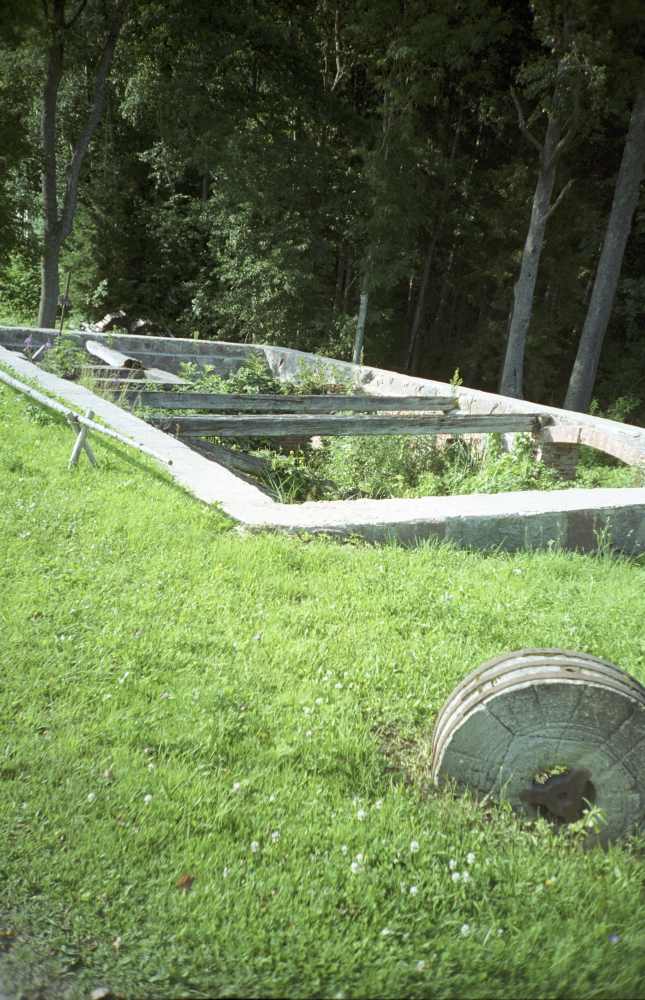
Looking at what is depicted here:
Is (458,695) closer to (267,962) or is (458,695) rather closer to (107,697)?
(267,962)

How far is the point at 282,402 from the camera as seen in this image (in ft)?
29.6

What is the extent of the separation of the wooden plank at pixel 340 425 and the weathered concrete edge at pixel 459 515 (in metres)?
1.37

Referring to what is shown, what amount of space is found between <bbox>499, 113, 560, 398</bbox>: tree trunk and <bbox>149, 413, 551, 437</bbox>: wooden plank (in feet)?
30.8

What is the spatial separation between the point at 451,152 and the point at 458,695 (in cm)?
2427

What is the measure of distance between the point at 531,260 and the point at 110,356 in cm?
991

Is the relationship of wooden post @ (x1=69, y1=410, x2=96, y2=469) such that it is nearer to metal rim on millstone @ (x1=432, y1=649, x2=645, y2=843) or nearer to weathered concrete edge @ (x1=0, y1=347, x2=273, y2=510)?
weathered concrete edge @ (x1=0, y1=347, x2=273, y2=510)

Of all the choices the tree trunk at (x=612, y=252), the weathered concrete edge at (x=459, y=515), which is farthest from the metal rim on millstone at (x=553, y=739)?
the tree trunk at (x=612, y=252)

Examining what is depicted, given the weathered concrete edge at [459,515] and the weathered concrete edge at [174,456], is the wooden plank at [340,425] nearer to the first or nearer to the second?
the weathered concrete edge at [174,456]

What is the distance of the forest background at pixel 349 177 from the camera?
16.7m

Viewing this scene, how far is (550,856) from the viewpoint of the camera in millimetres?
2400

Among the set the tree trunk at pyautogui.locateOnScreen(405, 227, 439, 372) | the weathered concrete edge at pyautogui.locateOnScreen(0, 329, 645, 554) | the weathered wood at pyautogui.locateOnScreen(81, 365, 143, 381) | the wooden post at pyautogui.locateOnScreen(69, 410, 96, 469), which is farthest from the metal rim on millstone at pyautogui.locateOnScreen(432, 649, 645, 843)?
the tree trunk at pyautogui.locateOnScreen(405, 227, 439, 372)

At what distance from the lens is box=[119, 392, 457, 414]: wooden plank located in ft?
27.8

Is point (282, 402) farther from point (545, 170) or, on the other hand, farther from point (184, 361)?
point (545, 170)

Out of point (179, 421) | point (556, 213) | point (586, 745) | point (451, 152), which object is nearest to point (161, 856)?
point (586, 745)
